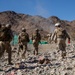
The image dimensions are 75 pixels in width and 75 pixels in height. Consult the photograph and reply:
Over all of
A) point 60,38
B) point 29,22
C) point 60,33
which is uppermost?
point 29,22

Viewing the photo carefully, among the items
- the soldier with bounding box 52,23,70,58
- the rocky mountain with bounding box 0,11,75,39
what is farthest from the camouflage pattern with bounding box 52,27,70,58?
the rocky mountain with bounding box 0,11,75,39

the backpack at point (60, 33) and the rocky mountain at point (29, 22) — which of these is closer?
the backpack at point (60, 33)

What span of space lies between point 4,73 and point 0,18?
105 meters

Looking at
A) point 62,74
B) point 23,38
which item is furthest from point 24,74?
point 23,38

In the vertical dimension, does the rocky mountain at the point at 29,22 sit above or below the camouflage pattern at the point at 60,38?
above

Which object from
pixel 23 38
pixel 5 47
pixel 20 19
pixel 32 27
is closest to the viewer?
pixel 5 47

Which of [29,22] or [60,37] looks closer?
[60,37]

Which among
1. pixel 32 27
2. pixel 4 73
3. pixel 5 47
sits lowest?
pixel 4 73

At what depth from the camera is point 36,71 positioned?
10.5 metres

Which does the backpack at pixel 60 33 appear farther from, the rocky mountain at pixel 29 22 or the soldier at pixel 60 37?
the rocky mountain at pixel 29 22

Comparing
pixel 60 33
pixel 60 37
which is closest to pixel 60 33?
pixel 60 33

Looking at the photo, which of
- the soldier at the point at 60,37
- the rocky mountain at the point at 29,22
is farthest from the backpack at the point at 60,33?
the rocky mountain at the point at 29,22

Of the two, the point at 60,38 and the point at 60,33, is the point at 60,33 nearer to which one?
the point at 60,33

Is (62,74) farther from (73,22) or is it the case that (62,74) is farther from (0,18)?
(73,22)
